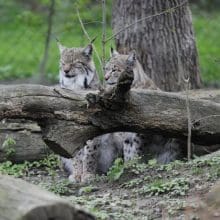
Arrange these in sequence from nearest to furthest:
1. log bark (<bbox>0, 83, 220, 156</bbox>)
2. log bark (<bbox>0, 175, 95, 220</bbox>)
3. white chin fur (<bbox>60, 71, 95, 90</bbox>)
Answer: log bark (<bbox>0, 175, 95, 220</bbox>)
log bark (<bbox>0, 83, 220, 156</bbox>)
white chin fur (<bbox>60, 71, 95, 90</bbox>)

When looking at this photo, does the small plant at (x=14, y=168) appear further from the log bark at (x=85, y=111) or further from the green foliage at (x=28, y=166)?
the log bark at (x=85, y=111)

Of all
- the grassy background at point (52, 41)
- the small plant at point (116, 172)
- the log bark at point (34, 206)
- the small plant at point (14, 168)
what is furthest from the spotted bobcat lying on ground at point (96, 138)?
the log bark at point (34, 206)

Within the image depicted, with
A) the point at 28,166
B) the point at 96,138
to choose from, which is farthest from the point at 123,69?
the point at 28,166

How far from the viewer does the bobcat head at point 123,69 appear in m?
8.11

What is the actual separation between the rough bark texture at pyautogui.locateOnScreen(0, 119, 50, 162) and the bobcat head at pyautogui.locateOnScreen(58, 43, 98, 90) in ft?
2.37

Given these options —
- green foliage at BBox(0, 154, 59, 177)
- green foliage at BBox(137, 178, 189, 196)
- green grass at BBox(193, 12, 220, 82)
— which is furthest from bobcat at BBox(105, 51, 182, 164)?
green grass at BBox(193, 12, 220, 82)

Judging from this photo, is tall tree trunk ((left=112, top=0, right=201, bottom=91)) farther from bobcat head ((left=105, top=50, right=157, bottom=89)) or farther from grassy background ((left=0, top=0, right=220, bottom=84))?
grassy background ((left=0, top=0, right=220, bottom=84))

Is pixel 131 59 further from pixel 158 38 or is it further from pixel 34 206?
pixel 34 206

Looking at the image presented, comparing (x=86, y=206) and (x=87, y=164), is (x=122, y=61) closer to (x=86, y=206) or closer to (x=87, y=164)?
(x=87, y=164)

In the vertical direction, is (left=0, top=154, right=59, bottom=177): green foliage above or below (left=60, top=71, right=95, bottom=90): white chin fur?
below

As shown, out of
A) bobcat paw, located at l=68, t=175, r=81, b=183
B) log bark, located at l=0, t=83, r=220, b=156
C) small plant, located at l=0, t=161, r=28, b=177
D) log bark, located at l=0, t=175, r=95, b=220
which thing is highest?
log bark, located at l=0, t=83, r=220, b=156

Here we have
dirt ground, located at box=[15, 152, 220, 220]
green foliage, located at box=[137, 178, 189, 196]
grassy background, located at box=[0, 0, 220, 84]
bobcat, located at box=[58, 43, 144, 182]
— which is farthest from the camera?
grassy background, located at box=[0, 0, 220, 84]

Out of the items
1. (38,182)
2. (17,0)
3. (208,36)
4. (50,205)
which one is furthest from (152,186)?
(17,0)

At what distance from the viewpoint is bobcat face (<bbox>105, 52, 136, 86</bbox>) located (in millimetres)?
8086
